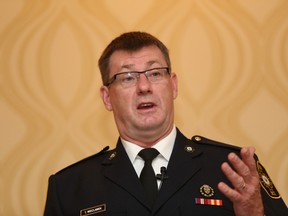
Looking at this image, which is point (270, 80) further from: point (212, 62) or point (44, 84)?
point (44, 84)

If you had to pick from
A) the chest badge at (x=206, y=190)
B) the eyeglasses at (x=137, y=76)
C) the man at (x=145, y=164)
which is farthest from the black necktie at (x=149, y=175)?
the eyeglasses at (x=137, y=76)

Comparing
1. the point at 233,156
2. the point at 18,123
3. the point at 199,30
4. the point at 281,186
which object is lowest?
the point at 281,186

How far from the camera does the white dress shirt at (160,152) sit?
5.08 feet

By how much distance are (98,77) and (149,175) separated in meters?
0.70

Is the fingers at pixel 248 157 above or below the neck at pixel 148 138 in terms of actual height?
below

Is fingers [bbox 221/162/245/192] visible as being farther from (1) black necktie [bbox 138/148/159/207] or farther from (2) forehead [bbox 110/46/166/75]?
(2) forehead [bbox 110/46/166/75]

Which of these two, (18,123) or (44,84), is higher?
(44,84)

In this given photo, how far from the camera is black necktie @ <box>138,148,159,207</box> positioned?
1448 mm

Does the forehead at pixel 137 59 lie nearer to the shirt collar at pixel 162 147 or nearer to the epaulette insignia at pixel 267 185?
the shirt collar at pixel 162 147

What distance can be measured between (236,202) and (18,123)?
1.16 metres

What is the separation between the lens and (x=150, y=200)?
1431 millimetres

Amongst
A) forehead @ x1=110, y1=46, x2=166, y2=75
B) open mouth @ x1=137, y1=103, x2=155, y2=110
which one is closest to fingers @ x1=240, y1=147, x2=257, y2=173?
open mouth @ x1=137, y1=103, x2=155, y2=110

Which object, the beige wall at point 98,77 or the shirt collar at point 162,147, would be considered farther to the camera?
the beige wall at point 98,77

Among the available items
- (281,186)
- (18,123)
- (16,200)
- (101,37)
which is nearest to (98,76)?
(101,37)
